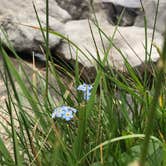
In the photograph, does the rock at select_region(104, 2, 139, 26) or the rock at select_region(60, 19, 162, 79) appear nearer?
the rock at select_region(60, 19, 162, 79)

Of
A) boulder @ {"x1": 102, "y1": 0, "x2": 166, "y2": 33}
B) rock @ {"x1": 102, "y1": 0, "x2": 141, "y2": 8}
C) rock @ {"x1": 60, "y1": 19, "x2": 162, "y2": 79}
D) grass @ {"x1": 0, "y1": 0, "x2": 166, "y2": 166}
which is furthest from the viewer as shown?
rock @ {"x1": 102, "y1": 0, "x2": 141, "y2": 8}

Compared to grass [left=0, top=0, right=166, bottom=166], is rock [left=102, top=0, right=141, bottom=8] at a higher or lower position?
higher

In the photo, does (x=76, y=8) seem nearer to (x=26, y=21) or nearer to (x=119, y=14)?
(x=119, y=14)

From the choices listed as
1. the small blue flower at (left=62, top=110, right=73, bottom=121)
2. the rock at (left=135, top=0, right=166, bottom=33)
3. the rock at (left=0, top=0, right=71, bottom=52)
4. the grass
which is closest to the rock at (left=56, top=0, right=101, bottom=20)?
Result: the rock at (left=0, top=0, right=71, bottom=52)

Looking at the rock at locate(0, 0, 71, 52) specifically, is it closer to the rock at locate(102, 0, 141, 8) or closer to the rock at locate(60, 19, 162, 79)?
the rock at locate(60, 19, 162, 79)

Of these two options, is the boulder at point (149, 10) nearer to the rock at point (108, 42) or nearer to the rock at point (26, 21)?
the rock at point (108, 42)

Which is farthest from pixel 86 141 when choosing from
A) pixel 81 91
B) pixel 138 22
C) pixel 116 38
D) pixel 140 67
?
pixel 138 22

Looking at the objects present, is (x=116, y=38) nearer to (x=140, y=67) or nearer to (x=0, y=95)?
(x=140, y=67)

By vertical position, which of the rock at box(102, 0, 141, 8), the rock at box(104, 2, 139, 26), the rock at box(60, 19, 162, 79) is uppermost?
the rock at box(102, 0, 141, 8)

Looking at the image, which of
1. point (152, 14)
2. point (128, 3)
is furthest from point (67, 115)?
point (128, 3)
